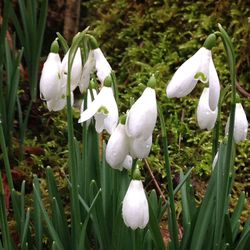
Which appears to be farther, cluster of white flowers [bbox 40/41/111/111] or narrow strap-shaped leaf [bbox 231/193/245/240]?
narrow strap-shaped leaf [bbox 231/193/245/240]

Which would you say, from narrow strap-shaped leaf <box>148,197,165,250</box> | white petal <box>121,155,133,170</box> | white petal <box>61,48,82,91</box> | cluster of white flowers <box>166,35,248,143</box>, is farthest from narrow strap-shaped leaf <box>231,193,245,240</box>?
white petal <box>61,48,82,91</box>

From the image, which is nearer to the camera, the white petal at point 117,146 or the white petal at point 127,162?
the white petal at point 117,146

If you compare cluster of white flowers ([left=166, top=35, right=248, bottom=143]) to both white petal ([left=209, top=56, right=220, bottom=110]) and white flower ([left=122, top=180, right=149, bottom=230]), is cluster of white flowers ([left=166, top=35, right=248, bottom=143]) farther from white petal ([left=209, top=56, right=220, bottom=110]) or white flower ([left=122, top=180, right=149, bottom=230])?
white flower ([left=122, top=180, right=149, bottom=230])

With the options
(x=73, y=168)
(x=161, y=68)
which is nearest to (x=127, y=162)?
(x=73, y=168)

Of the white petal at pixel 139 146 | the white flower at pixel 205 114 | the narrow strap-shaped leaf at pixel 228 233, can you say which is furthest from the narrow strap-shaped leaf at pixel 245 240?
the white petal at pixel 139 146

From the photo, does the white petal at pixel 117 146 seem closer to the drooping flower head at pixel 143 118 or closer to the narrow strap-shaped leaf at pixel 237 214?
the drooping flower head at pixel 143 118

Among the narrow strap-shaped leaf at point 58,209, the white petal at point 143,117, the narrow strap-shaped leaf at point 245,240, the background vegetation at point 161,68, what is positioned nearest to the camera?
the white petal at point 143,117
